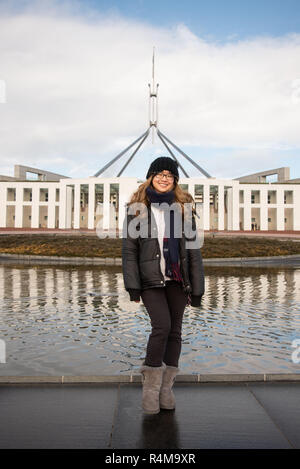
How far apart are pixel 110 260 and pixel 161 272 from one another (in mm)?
18820

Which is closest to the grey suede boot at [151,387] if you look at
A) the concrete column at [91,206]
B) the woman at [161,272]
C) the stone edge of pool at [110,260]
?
the woman at [161,272]

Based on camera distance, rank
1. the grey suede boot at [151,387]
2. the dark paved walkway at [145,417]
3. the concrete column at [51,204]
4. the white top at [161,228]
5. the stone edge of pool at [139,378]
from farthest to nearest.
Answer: the concrete column at [51,204] → the stone edge of pool at [139,378] → the white top at [161,228] → the grey suede boot at [151,387] → the dark paved walkway at [145,417]

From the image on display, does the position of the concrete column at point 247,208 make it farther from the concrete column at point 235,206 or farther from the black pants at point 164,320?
the black pants at point 164,320

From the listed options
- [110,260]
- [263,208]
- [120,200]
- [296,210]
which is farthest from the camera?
[296,210]

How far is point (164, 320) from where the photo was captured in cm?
306

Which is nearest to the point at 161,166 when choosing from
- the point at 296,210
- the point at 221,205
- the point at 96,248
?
the point at 96,248

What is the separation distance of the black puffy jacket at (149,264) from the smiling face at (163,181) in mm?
242

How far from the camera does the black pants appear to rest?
10.0 ft

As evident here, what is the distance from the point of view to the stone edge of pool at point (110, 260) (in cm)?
2158

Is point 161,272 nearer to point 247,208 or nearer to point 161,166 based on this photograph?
point 161,166

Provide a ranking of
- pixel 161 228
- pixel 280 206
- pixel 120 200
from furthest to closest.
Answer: pixel 280 206, pixel 120 200, pixel 161 228
